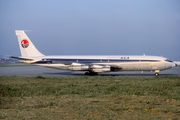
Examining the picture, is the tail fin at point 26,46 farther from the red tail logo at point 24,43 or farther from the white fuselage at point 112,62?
the white fuselage at point 112,62

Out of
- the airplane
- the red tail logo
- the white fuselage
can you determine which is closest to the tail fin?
the red tail logo

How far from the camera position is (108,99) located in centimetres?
1507

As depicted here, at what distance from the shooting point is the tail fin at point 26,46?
42.0m

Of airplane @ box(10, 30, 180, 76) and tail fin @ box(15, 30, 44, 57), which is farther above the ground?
tail fin @ box(15, 30, 44, 57)

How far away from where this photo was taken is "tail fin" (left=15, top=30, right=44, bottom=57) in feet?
138

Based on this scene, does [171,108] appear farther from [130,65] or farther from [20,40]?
[20,40]

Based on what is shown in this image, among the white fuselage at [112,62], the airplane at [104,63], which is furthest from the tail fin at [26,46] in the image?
the white fuselage at [112,62]

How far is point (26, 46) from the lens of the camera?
4212 cm

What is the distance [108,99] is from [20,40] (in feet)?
95.9

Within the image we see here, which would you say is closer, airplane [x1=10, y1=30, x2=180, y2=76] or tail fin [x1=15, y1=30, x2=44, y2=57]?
airplane [x1=10, y1=30, x2=180, y2=76]

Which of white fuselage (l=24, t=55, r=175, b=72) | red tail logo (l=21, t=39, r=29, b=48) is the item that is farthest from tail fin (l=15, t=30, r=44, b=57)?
white fuselage (l=24, t=55, r=175, b=72)

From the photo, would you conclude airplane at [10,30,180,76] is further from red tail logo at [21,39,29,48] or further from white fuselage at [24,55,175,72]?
red tail logo at [21,39,29,48]

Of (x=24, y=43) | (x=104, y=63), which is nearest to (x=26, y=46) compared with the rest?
(x=24, y=43)

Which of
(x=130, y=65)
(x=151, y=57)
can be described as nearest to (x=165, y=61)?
(x=151, y=57)
